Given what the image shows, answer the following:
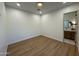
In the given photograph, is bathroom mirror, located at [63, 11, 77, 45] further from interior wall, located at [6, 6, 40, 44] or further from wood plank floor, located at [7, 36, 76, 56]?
interior wall, located at [6, 6, 40, 44]

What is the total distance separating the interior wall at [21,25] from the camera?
41.3 inches

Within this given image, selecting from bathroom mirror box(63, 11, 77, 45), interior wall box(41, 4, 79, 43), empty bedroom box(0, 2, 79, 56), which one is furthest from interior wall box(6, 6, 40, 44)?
bathroom mirror box(63, 11, 77, 45)

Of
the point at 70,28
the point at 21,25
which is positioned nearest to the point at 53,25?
the point at 70,28

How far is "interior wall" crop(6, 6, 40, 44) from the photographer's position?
1048mm

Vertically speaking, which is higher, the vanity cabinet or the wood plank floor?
the vanity cabinet

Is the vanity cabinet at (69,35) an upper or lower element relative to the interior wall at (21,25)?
lower

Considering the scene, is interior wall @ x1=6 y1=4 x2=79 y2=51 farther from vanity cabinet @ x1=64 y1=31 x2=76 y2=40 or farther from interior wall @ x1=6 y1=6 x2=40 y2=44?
vanity cabinet @ x1=64 y1=31 x2=76 y2=40

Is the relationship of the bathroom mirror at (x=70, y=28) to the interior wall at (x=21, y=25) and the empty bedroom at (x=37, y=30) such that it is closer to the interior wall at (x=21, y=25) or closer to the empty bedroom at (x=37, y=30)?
the empty bedroom at (x=37, y=30)

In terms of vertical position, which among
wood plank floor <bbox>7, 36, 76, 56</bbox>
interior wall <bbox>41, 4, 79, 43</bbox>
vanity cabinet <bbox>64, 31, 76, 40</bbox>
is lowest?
wood plank floor <bbox>7, 36, 76, 56</bbox>

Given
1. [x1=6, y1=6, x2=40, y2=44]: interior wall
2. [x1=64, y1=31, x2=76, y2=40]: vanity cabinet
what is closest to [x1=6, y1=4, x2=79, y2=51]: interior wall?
[x1=6, y1=6, x2=40, y2=44]: interior wall

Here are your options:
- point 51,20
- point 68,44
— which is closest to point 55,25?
point 51,20

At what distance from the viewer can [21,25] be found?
106cm

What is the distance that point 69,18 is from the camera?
1.10m

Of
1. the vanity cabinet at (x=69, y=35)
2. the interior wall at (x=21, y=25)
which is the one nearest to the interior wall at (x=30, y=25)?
the interior wall at (x=21, y=25)
